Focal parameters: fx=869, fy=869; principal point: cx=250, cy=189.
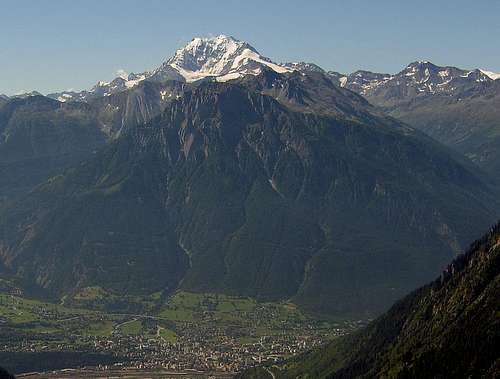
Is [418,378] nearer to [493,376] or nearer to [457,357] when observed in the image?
[457,357]

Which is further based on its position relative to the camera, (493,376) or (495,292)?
(495,292)

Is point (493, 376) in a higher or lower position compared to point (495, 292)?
lower

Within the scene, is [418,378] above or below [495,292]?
below

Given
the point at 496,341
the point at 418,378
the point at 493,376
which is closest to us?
the point at 493,376

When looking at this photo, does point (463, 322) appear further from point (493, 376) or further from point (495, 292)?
point (493, 376)

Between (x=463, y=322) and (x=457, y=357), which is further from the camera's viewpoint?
(x=463, y=322)

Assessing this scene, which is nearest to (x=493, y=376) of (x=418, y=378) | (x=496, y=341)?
(x=496, y=341)

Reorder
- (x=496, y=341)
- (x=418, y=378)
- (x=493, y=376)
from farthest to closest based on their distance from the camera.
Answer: (x=418, y=378) → (x=496, y=341) → (x=493, y=376)

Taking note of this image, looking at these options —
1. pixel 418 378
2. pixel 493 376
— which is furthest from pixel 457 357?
pixel 493 376
